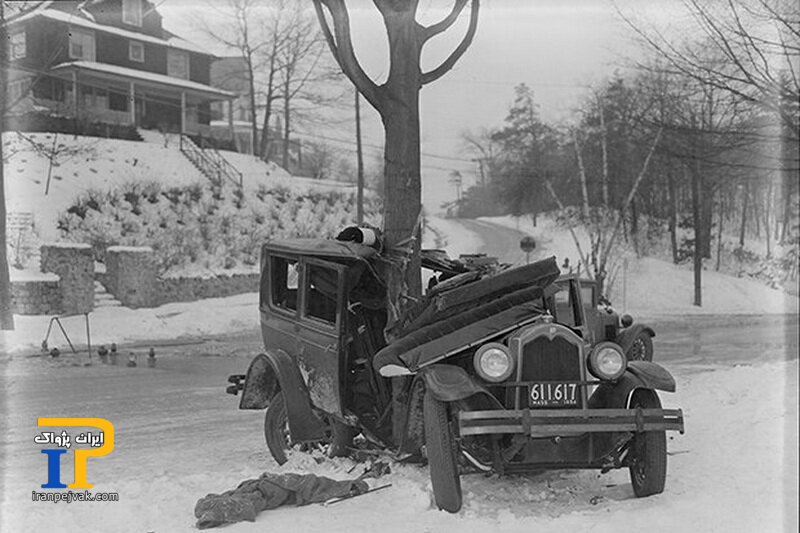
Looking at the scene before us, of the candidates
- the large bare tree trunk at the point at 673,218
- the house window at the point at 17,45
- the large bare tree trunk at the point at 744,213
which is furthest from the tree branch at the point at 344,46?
the large bare tree trunk at the point at 673,218

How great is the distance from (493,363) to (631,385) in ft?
2.89

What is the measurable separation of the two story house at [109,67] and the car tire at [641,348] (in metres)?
7.09

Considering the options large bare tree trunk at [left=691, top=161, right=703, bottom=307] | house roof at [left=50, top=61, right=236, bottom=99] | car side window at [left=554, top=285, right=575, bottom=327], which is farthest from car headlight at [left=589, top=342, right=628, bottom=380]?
house roof at [left=50, top=61, right=236, bottom=99]

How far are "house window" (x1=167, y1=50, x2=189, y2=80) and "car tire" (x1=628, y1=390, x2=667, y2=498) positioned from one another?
16.9m

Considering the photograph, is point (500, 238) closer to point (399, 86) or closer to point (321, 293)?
point (399, 86)

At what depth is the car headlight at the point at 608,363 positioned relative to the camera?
4824mm

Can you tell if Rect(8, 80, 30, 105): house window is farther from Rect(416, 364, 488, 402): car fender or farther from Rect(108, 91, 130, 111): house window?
Rect(108, 91, 130, 111): house window

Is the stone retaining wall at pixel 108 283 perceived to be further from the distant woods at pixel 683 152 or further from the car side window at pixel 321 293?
the car side window at pixel 321 293

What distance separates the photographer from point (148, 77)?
24844 mm

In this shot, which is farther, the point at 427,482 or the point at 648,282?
the point at 648,282

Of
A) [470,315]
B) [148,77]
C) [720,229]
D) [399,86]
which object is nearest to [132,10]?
[399,86]

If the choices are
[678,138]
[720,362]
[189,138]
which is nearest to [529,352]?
[678,138]

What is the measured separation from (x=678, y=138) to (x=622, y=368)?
495 centimetres

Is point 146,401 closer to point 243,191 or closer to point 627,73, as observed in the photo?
point 627,73
